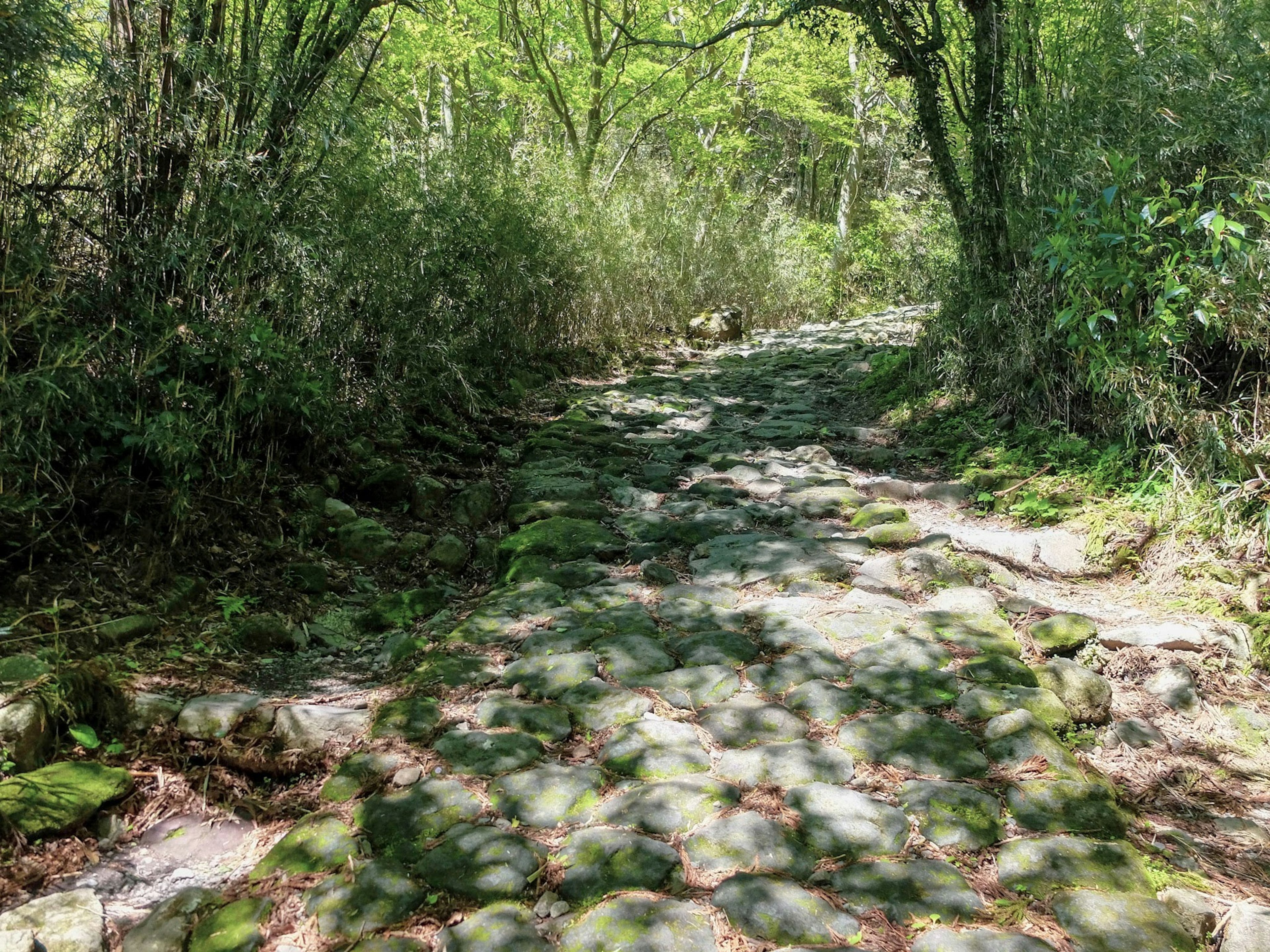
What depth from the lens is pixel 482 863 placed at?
5.92 feet

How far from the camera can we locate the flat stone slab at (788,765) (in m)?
2.10

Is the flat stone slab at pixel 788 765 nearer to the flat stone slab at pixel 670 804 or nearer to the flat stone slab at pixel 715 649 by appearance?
the flat stone slab at pixel 670 804

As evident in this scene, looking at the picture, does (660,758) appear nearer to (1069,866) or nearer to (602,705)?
(602,705)

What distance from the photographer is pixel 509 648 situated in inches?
114

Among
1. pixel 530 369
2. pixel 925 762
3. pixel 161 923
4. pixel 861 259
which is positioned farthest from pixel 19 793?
pixel 861 259

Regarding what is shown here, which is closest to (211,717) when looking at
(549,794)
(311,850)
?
(311,850)

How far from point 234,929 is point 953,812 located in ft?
5.31

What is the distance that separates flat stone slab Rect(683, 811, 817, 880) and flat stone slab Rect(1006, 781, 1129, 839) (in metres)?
0.57

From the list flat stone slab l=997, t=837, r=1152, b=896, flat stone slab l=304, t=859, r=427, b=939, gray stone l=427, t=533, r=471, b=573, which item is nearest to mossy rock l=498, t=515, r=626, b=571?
gray stone l=427, t=533, r=471, b=573

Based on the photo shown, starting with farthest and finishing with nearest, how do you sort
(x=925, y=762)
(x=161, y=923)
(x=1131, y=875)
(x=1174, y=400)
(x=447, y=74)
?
(x=447, y=74), (x=1174, y=400), (x=925, y=762), (x=1131, y=875), (x=161, y=923)

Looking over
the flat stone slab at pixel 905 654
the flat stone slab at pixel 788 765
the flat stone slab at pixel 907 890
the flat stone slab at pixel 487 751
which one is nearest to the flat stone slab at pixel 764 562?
the flat stone slab at pixel 905 654

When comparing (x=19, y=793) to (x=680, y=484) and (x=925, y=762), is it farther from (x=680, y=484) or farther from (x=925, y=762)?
(x=680, y=484)

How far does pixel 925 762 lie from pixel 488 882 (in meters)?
1.17

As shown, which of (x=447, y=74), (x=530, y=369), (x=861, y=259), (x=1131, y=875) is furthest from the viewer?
(x=861, y=259)
